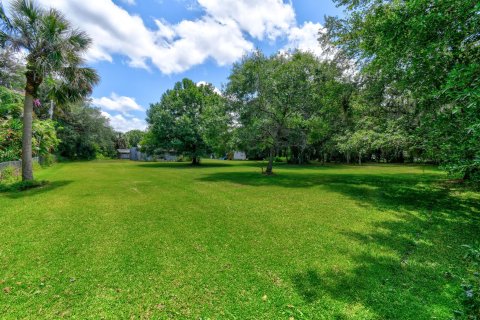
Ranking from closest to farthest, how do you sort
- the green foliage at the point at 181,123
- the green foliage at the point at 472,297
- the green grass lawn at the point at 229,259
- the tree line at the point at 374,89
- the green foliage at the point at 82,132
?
the green foliage at the point at 472,297
the green grass lawn at the point at 229,259
the tree line at the point at 374,89
the green foliage at the point at 181,123
the green foliage at the point at 82,132

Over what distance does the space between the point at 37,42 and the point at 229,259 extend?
10.1m

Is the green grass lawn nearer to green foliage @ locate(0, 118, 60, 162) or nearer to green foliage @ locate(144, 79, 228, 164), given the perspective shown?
green foliage @ locate(0, 118, 60, 162)

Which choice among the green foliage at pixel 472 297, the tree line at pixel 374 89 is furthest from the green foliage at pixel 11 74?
the green foliage at pixel 472 297

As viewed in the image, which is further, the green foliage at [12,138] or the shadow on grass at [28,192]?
the green foliage at [12,138]

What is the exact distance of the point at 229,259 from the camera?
11.7 ft

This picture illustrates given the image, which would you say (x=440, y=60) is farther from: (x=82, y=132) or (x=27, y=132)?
(x=82, y=132)

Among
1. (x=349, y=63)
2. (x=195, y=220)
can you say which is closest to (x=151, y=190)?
(x=195, y=220)

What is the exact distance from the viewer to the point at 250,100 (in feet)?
43.7

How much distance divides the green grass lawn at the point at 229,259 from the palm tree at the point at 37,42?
3992 millimetres

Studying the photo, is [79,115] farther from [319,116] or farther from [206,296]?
[206,296]

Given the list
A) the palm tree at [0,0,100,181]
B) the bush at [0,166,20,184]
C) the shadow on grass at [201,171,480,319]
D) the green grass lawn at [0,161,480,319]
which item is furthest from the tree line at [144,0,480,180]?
the bush at [0,166,20,184]

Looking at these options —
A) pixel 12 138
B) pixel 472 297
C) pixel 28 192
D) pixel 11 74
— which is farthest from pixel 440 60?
pixel 11 74

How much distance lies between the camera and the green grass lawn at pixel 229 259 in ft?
8.29

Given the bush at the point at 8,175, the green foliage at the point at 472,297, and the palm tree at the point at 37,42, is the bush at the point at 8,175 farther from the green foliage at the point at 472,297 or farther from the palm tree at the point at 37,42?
the green foliage at the point at 472,297
